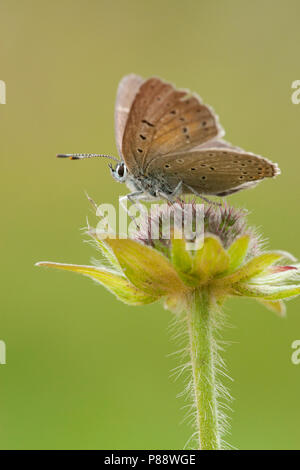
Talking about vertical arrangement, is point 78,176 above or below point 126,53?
below

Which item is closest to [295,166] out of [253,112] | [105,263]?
[253,112]

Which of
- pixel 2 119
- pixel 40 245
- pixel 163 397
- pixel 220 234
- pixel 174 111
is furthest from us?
pixel 2 119

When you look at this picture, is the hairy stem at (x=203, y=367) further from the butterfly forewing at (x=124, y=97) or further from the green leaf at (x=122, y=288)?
the butterfly forewing at (x=124, y=97)

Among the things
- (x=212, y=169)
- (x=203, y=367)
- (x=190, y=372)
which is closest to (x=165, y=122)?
(x=212, y=169)

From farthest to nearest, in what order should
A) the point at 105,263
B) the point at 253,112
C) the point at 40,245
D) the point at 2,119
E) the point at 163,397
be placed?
the point at 2,119 < the point at 253,112 < the point at 40,245 < the point at 163,397 < the point at 105,263

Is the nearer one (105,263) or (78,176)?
(105,263)

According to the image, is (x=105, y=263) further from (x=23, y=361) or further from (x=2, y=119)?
(x=2, y=119)

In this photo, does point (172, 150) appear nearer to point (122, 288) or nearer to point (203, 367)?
point (122, 288)

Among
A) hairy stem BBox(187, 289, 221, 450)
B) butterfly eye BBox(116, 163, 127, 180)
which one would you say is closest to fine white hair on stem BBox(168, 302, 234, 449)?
hairy stem BBox(187, 289, 221, 450)
